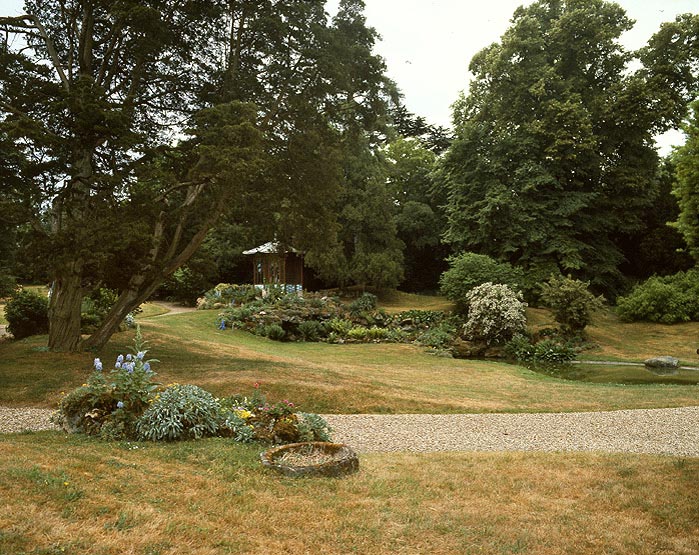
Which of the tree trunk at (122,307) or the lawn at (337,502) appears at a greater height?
the tree trunk at (122,307)

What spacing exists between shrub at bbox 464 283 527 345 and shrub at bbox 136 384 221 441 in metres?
14.6

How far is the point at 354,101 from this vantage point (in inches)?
527

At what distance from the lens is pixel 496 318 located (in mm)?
19406

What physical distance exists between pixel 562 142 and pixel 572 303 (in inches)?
341

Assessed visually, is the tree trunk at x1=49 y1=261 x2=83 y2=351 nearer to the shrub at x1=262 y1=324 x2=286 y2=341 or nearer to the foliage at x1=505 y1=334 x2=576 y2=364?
the shrub at x1=262 y1=324 x2=286 y2=341

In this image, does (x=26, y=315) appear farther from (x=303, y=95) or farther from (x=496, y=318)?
(x=496, y=318)

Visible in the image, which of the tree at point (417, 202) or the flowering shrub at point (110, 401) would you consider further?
the tree at point (417, 202)

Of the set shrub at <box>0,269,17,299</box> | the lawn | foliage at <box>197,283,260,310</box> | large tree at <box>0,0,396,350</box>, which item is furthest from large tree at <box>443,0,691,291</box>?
the lawn

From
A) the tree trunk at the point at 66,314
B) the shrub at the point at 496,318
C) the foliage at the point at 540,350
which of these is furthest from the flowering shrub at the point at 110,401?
the shrub at the point at 496,318

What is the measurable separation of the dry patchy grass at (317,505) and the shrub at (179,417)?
0.28 metres

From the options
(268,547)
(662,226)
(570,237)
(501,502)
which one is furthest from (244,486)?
(662,226)

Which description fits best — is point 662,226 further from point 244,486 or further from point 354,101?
point 244,486

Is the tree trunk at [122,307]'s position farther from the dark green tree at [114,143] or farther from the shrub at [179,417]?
the shrub at [179,417]

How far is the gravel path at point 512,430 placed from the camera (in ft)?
23.0
